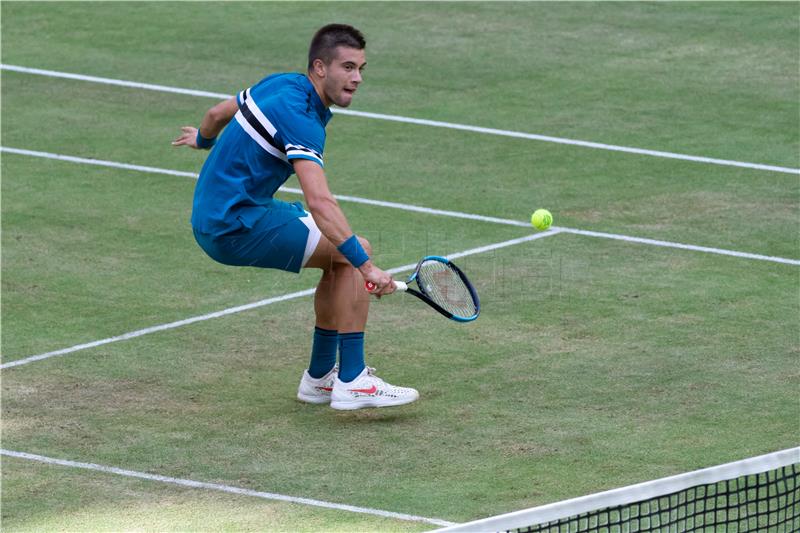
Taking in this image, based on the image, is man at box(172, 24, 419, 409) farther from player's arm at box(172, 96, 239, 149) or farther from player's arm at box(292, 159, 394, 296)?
player's arm at box(172, 96, 239, 149)

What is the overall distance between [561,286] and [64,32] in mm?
10291

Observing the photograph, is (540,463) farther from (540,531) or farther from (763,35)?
(763,35)

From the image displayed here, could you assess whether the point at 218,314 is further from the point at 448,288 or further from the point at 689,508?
the point at 689,508

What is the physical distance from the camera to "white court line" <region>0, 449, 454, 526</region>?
6.50 meters

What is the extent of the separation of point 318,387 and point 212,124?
1.56 m

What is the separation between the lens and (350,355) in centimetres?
774

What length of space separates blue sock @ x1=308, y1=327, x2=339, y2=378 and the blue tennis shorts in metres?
0.47

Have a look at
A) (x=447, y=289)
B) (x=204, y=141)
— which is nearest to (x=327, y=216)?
(x=447, y=289)

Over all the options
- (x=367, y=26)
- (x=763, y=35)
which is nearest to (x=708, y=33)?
(x=763, y=35)

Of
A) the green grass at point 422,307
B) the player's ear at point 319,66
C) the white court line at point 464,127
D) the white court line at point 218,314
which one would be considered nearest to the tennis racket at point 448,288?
the green grass at point 422,307

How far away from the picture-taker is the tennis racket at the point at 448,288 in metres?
7.79

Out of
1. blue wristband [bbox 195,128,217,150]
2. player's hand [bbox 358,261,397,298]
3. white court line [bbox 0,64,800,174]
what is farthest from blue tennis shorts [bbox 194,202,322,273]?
→ white court line [bbox 0,64,800,174]

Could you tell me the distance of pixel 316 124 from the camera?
7379 millimetres

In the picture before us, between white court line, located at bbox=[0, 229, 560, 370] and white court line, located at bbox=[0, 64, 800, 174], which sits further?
white court line, located at bbox=[0, 64, 800, 174]
